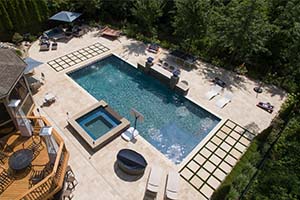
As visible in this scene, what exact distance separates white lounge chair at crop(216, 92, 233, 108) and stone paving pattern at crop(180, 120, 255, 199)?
197 centimetres

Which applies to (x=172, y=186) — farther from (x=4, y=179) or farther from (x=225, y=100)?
(x=225, y=100)

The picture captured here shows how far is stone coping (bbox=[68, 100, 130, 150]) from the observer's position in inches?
618

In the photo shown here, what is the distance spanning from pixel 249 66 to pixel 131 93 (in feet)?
47.3

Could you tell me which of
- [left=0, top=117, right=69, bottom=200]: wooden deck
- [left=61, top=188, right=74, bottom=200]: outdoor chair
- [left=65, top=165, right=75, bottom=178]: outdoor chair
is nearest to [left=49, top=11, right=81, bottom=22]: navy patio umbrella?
[left=0, top=117, right=69, bottom=200]: wooden deck

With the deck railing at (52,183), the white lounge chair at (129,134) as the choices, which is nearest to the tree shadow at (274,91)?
the white lounge chair at (129,134)

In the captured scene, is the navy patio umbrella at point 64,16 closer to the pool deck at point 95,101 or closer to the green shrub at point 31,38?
the pool deck at point 95,101

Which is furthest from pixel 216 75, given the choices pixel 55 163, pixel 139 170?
pixel 55 163

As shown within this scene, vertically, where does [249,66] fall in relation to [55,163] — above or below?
below

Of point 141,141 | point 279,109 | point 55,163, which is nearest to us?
point 55,163

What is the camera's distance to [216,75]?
2369 centimetres

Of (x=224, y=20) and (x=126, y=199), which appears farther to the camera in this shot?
(x=224, y=20)

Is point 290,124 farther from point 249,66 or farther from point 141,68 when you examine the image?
point 141,68

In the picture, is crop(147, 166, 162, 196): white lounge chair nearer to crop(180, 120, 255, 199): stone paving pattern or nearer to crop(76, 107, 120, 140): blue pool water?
crop(180, 120, 255, 199): stone paving pattern

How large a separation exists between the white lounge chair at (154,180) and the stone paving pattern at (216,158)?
6.16ft
